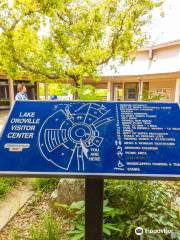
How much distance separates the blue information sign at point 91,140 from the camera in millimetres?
1608

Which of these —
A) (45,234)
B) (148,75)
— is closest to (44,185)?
(45,234)

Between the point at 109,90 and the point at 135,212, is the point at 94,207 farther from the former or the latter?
the point at 109,90

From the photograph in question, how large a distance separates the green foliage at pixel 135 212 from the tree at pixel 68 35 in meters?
6.59

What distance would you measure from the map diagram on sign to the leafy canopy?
6931 mm

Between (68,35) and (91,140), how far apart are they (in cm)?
794

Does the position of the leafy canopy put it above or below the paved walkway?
above

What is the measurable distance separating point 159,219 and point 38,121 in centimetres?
165

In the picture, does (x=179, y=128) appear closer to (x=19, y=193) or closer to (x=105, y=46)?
(x=19, y=193)

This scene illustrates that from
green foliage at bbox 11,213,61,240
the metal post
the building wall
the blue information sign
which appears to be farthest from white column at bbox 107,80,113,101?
the metal post

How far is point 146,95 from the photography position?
389 cm

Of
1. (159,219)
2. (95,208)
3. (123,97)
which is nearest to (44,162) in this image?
(95,208)

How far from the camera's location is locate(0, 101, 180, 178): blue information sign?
1.61 meters

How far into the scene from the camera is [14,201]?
359cm

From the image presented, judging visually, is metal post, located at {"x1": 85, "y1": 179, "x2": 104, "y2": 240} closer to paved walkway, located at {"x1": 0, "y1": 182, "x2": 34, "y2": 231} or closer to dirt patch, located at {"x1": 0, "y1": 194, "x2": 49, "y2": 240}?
dirt patch, located at {"x1": 0, "y1": 194, "x2": 49, "y2": 240}
